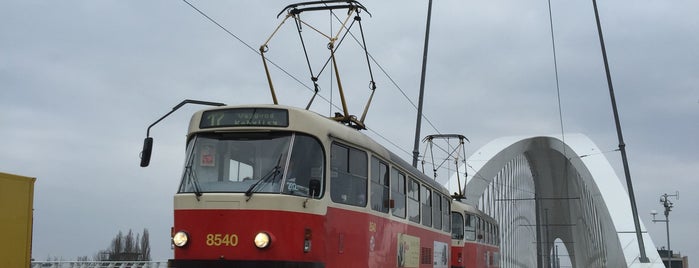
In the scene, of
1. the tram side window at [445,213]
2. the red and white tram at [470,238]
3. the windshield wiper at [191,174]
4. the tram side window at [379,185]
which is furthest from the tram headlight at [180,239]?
the red and white tram at [470,238]

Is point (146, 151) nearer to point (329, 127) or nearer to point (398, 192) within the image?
point (329, 127)

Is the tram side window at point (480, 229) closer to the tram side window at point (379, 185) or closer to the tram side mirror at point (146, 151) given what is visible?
the tram side window at point (379, 185)

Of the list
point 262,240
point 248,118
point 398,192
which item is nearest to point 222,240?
point 262,240

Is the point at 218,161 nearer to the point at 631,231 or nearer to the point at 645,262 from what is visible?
the point at 645,262

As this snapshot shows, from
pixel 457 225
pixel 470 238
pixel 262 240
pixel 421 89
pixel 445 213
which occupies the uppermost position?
pixel 421 89

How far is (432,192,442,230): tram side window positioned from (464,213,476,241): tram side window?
205 inches

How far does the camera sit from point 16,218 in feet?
38.5

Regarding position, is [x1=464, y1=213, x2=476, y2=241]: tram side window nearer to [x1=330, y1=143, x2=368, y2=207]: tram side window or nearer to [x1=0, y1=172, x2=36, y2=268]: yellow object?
[x1=330, y1=143, x2=368, y2=207]: tram side window

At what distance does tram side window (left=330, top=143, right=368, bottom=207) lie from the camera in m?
9.69

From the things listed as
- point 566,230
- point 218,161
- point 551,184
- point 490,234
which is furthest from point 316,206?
point 566,230

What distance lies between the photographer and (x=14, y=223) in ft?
38.5

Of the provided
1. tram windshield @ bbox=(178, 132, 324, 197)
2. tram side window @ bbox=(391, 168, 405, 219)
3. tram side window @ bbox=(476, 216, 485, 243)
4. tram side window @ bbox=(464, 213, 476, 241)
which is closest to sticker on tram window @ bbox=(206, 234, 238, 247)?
tram windshield @ bbox=(178, 132, 324, 197)

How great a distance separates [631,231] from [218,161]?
132 feet

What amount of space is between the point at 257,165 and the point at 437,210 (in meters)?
6.79
